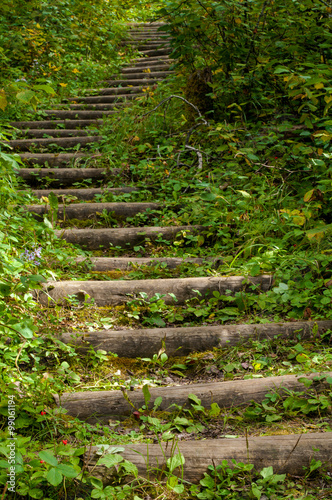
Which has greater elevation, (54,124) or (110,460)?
(54,124)

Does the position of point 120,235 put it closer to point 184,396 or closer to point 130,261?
point 130,261

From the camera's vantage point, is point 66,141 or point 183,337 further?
point 66,141

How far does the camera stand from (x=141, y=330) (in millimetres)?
2346

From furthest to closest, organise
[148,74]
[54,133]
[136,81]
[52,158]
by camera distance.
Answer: [148,74]
[136,81]
[54,133]
[52,158]

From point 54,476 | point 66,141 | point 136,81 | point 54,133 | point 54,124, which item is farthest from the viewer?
point 136,81

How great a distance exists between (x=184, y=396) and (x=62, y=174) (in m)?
2.90

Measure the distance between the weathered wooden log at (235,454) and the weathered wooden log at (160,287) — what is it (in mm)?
1110

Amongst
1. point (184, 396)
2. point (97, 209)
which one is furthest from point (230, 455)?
point (97, 209)

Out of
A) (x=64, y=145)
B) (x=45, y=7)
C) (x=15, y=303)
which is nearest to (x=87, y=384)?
(x=15, y=303)

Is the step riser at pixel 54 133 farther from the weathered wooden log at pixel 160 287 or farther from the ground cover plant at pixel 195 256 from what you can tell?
the weathered wooden log at pixel 160 287

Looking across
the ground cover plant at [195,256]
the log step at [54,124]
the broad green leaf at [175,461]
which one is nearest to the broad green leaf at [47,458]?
the ground cover plant at [195,256]

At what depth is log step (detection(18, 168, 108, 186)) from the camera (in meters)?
4.09

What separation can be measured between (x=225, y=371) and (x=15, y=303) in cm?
120

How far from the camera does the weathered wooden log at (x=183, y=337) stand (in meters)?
2.28
